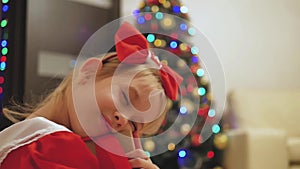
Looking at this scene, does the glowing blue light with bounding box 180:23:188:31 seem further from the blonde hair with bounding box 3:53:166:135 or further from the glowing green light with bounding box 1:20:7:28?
the blonde hair with bounding box 3:53:166:135

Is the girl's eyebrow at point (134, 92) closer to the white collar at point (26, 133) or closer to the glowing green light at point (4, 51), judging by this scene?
the white collar at point (26, 133)

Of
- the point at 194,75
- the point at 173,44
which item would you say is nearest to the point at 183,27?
the point at 173,44

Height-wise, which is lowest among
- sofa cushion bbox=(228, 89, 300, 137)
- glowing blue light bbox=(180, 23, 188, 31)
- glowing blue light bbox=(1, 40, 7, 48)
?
sofa cushion bbox=(228, 89, 300, 137)

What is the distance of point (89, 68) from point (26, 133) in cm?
15

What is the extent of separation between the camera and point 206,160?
2576 mm

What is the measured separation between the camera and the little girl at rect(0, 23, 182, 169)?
0.75 m

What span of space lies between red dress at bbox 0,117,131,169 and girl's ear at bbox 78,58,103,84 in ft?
0.32

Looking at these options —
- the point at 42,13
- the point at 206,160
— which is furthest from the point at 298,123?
the point at 42,13

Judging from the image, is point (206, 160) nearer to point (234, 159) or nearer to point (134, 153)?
point (234, 159)

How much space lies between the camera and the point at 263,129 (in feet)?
8.98

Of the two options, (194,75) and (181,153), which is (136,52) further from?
(181,153)

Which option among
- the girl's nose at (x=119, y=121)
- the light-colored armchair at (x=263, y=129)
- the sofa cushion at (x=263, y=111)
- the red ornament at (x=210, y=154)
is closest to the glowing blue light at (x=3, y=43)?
the red ornament at (x=210, y=154)

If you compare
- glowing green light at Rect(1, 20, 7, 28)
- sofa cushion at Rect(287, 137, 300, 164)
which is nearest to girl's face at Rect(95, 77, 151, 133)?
glowing green light at Rect(1, 20, 7, 28)

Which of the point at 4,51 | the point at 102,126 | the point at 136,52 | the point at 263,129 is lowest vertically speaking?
the point at 263,129
